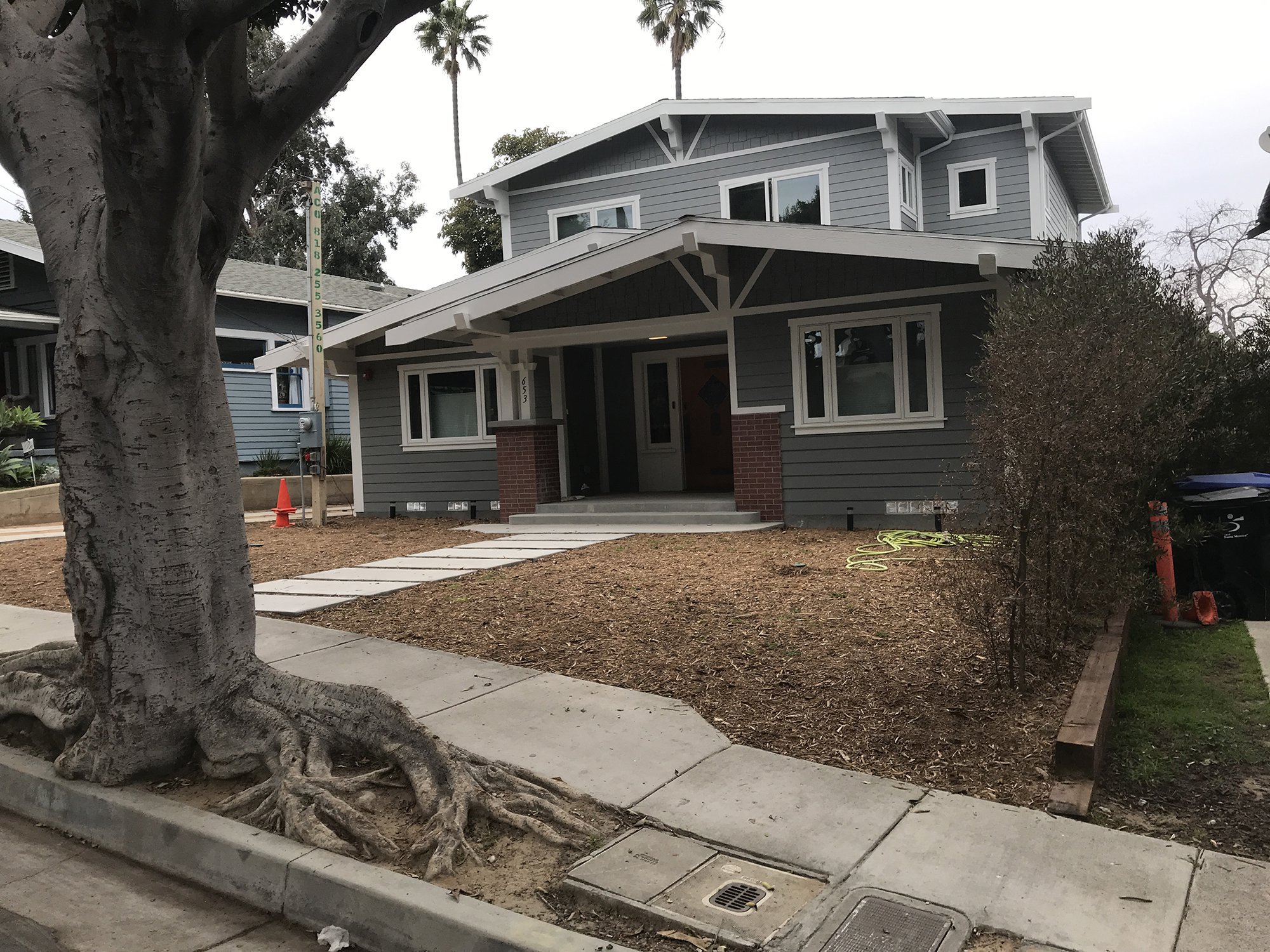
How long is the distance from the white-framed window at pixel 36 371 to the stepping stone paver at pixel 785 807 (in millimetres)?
21533

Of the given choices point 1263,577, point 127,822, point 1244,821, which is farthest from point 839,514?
point 127,822

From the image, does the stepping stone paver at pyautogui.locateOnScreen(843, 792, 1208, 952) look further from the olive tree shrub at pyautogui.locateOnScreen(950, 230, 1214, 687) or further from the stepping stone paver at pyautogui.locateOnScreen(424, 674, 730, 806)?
the olive tree shrub at pyautogui.locateOnScreen(950, 230, 1214, 687)

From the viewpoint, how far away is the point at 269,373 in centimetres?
2225

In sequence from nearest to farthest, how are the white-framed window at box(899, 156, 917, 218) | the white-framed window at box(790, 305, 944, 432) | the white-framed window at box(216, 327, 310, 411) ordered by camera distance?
the white-framed window at box(790, 305, 944, 432)
the white-framed window at box(899, 156, 917, 218)
the white-framed window at box(216, 327, 310, 411)

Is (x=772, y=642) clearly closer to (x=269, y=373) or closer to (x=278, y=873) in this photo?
(x=278, y=873)

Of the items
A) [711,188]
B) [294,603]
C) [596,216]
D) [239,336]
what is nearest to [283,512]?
[239,336]

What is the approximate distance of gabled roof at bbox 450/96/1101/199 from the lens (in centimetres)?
1530

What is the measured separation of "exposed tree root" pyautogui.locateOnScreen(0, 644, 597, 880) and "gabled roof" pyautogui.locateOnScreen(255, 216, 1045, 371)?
26.1 ft

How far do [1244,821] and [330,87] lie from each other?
4.81 meters

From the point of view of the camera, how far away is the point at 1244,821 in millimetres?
3766

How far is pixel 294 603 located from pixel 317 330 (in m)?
7.69

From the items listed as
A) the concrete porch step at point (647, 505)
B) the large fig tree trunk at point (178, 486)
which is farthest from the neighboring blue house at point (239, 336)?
the large fig tree trunk at point (178, 486)

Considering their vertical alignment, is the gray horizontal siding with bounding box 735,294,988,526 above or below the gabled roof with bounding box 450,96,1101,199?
below

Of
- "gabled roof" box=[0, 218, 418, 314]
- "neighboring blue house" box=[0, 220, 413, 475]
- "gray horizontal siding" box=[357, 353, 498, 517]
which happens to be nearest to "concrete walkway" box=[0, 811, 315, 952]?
"gray horizontal siding" box=[357, 353, 498, 517]
